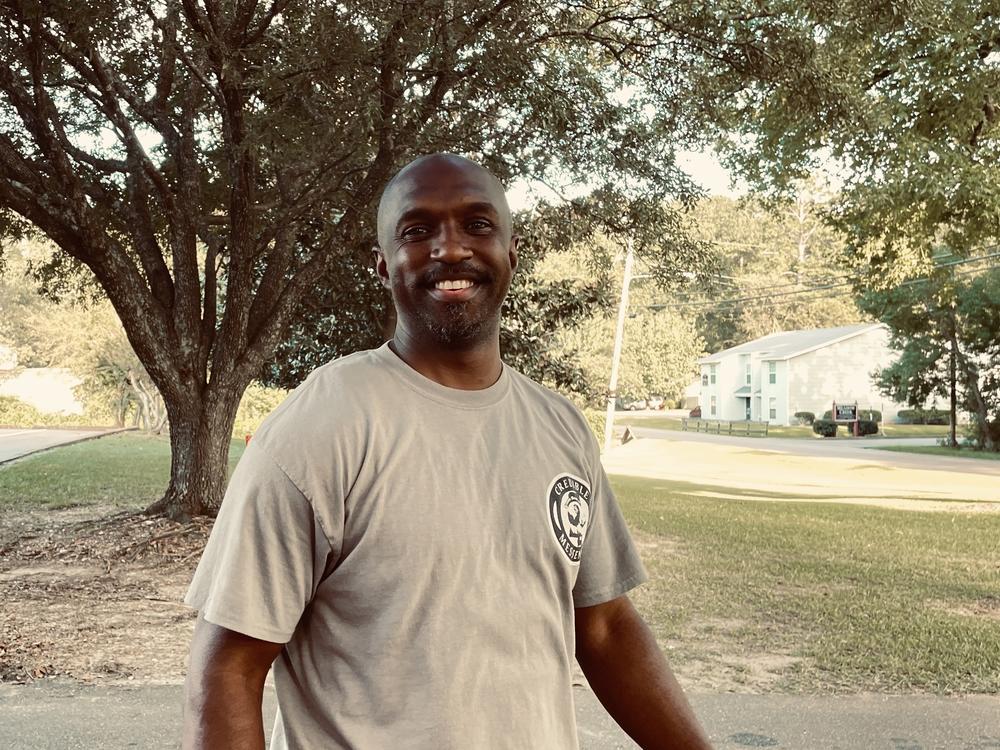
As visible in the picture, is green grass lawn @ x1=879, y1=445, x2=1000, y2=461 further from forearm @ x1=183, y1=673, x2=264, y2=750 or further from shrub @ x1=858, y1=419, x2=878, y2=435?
forearm @ x1=183, y1=673, x2=264, y2=750

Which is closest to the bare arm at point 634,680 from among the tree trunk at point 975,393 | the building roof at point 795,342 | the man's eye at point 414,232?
the man's eye at point 414,232

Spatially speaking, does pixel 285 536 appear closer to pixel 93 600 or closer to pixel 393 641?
pixel 393 641

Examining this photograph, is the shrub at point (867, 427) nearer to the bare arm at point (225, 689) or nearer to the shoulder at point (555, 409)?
the shoulder at point (555, 409)

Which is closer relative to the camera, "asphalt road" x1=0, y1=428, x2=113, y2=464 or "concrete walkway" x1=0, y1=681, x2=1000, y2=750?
"concrete walkway" x1=0, y1=681, x2=1000, y2=750

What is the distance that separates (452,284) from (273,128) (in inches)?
350

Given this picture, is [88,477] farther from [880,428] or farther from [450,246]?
[880,428]

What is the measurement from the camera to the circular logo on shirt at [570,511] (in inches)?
70.0

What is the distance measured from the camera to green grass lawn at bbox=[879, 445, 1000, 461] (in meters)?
36.1

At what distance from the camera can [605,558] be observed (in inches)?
77.8

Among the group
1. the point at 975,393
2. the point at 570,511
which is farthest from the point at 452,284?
the point at 975,393

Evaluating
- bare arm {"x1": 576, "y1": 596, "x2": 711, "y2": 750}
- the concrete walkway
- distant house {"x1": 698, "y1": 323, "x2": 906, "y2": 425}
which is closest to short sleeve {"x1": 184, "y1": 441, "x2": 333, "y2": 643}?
bare arm {"x1": 576, "y1": 596, "x2": 711, "y2": 750}

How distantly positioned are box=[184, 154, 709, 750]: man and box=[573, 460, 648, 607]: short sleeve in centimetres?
Answer: 11

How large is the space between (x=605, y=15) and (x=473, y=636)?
404 inches

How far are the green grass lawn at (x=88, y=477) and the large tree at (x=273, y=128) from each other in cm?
419
